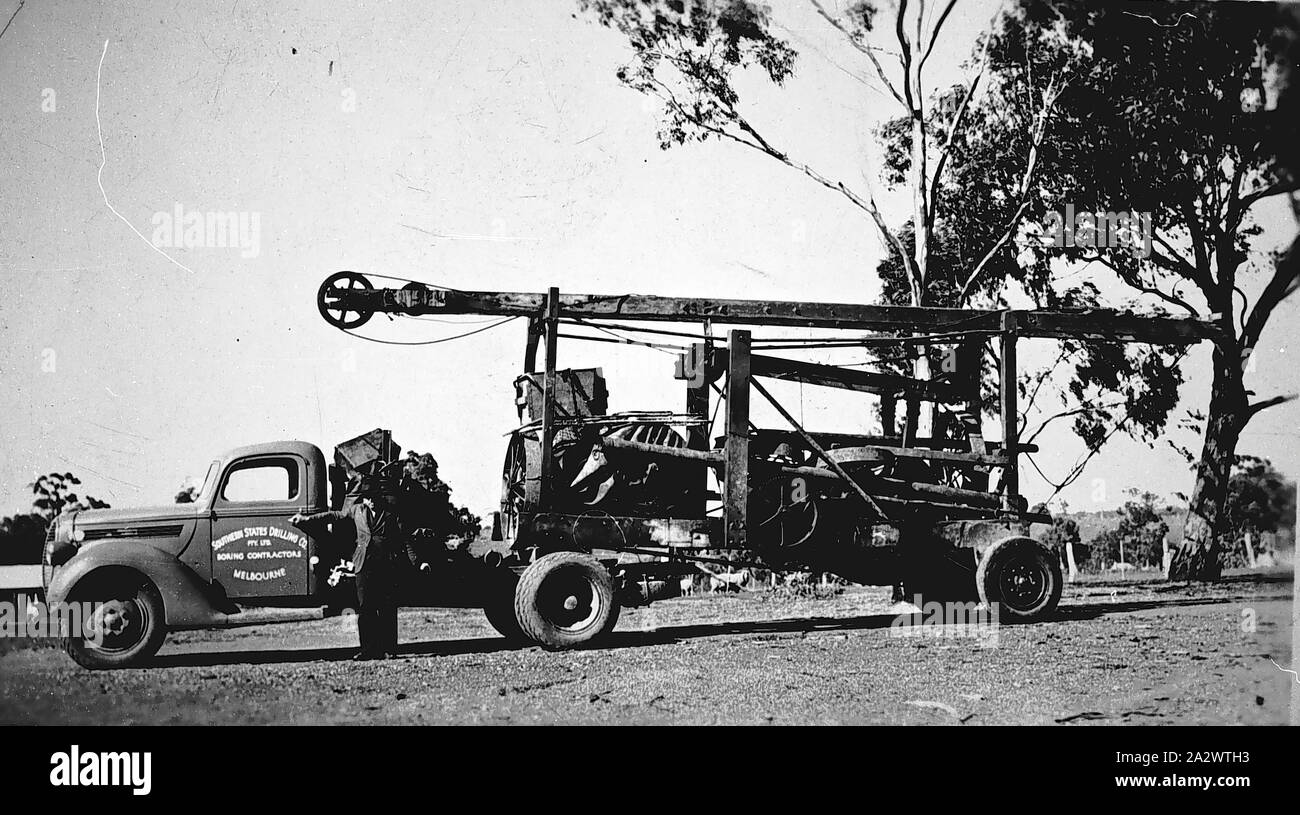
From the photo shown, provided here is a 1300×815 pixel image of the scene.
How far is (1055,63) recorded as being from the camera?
43.5 feet

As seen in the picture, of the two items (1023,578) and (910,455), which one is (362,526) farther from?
(1023,578)

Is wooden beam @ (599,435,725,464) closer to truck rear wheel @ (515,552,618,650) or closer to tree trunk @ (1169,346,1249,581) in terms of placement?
truck rear wheel @ (515,552,618,650)

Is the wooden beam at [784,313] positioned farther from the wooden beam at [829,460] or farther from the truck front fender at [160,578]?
the truck front fender at [160,578]

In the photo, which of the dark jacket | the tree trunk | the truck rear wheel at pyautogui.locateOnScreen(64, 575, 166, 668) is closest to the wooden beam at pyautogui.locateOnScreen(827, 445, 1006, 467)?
the tree trunk

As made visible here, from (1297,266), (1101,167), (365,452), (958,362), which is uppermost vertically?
(1101,167)

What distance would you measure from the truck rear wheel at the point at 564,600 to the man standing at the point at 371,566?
1.04m

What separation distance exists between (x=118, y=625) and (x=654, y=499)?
4.37m

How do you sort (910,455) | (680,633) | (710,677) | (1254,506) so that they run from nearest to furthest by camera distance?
(710,677) → (680,633) → (910,455) → (1254,506)

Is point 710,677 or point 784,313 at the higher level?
point 784,313

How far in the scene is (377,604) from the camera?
8734 mm

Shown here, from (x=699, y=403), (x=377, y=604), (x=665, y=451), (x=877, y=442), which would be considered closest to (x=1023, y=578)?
(x=877, y=442)
